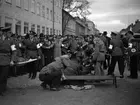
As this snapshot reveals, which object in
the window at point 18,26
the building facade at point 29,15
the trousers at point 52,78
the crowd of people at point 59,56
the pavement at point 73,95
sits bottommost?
the pavement at point 73,95

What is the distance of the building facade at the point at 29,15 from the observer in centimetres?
2401

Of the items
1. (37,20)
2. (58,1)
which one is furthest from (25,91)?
(58,1)

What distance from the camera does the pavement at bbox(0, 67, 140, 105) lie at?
6.75 metres

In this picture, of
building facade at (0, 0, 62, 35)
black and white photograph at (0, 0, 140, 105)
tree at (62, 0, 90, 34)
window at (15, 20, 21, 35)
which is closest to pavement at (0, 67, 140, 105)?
black and white photograph at (0, 0, 140, 105)

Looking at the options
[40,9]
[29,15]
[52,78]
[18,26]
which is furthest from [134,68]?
[40,9]

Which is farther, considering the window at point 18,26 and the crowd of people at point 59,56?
the window at point 18,26

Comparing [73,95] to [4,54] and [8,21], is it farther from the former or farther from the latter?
[8,21]

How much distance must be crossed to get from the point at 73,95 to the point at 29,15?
80.7 feet

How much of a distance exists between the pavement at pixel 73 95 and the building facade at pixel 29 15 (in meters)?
12.7

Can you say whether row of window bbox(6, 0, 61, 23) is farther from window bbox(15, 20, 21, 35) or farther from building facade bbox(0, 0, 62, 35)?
window bbox(15, 20, 21, 35)

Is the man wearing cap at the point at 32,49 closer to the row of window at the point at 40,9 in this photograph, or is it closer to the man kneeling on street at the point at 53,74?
the man kneeling on street at the point at 53,74

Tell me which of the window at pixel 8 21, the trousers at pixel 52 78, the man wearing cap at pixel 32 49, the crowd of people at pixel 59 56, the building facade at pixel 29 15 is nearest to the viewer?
the crowd of people at pixel 59 56

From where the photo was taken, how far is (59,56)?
12.2 m

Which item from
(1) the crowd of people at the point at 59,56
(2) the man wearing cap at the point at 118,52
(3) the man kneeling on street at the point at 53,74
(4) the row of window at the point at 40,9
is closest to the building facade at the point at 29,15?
(4) the row of window at the point at 40,9
